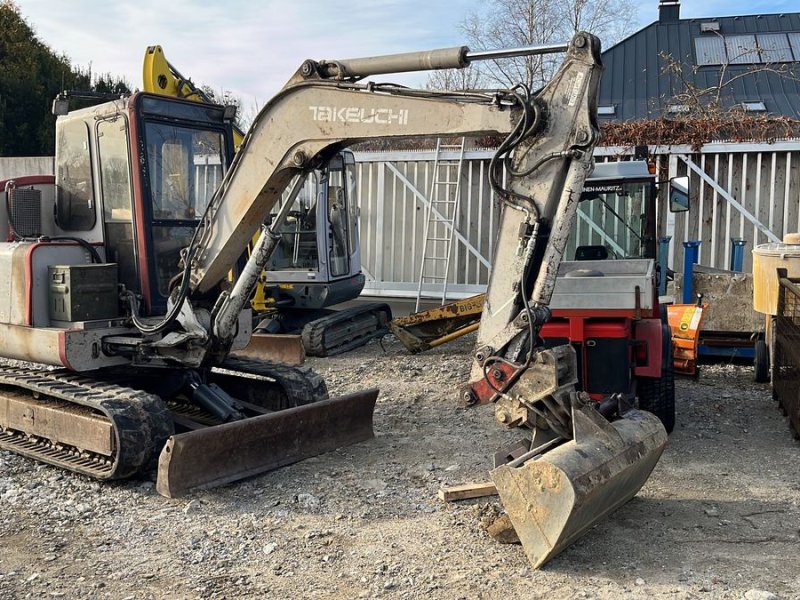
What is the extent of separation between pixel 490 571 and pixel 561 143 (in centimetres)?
228

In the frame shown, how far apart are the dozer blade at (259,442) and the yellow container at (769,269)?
176 inches

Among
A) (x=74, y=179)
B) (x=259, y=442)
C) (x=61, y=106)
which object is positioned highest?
(x=61, y=106)

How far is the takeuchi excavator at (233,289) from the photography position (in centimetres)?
449

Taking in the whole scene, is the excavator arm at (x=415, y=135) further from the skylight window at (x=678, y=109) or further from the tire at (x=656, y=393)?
the skylight window at (x=678, y=109)

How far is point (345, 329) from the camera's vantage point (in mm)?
11023

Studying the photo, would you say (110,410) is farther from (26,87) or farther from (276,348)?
(26,87)

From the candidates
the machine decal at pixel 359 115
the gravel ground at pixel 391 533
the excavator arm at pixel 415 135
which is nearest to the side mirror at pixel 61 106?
the excavator arm at pixel 415 135

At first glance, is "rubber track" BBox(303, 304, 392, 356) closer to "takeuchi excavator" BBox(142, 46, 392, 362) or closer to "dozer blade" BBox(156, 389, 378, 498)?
"takeuchi excavator" BBox(142, 46, 392, 362)

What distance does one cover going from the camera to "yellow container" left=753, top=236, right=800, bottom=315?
8531 millimetres

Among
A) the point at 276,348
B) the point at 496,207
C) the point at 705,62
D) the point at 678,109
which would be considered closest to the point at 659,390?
the point at 276,348

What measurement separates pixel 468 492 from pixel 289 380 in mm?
2196

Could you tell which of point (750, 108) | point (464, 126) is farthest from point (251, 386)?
point (750, 108)

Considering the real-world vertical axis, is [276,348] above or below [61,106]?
below

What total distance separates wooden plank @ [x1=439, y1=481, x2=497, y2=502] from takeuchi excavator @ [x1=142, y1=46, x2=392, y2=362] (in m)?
5.51
